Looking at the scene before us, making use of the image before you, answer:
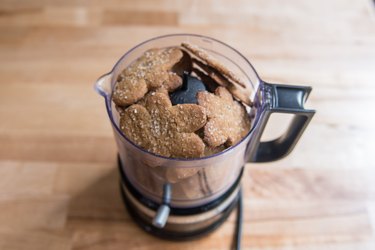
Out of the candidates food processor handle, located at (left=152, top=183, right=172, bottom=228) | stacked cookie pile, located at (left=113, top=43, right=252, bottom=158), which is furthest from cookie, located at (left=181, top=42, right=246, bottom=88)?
food processor handle, located at (left=152, top=183, right=172, bottom=228)

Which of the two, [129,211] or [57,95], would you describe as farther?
[57,95]

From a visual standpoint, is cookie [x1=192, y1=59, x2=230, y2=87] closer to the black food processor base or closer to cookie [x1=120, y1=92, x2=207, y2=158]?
cookie [x1=120, y1=92, x2=207, y2=158]

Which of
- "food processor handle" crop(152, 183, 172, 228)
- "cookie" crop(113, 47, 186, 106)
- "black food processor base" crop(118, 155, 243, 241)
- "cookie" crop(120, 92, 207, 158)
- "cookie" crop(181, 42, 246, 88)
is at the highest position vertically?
"cookie" crop(181, 42, 246, 88)

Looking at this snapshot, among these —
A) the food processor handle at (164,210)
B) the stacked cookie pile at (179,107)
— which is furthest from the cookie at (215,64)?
the food processor handle at (164,210)

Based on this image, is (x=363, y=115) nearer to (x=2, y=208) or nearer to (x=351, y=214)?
(x=351, y=214)

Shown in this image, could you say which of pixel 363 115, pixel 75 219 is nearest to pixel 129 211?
pixel 75 219

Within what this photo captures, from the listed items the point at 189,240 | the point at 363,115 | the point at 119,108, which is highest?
the point at 119,108
